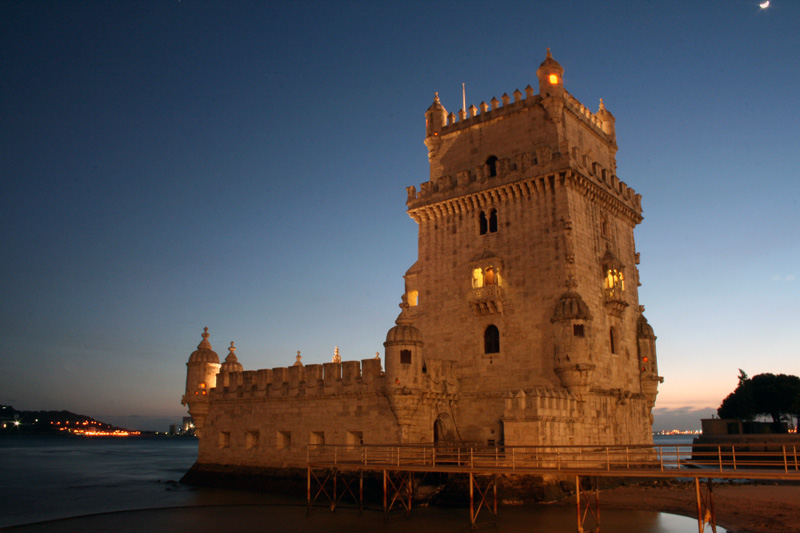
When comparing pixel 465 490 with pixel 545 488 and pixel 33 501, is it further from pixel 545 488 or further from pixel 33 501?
pixel 33 501

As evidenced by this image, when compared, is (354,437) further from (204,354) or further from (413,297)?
(204,354)

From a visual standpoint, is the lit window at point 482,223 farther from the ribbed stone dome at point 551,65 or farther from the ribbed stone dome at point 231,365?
the ribbed stone dome at point 231,365

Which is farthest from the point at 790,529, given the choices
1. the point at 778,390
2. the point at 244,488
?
the point at 778,390

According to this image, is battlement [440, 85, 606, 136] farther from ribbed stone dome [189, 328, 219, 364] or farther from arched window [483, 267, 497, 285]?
ribbed stone dome [189, 328, 219, 364]

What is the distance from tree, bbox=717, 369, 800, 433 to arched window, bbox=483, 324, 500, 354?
49055mm

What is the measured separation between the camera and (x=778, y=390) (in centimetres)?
6706

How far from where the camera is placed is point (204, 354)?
4106cm

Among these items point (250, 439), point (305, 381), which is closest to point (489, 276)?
point (305, 381)

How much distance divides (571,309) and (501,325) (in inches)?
163

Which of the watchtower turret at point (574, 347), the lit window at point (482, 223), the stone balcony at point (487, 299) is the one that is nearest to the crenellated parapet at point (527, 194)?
the lit window at point (482, 223)

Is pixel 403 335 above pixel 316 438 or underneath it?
above

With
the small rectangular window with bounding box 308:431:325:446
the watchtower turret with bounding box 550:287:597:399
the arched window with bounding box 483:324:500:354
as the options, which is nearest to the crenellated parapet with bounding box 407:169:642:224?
the watchtower turret with bounding box 550:287:597:399

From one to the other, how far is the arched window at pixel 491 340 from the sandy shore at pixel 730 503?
818 centimetres

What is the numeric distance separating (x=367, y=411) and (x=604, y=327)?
1310cm
